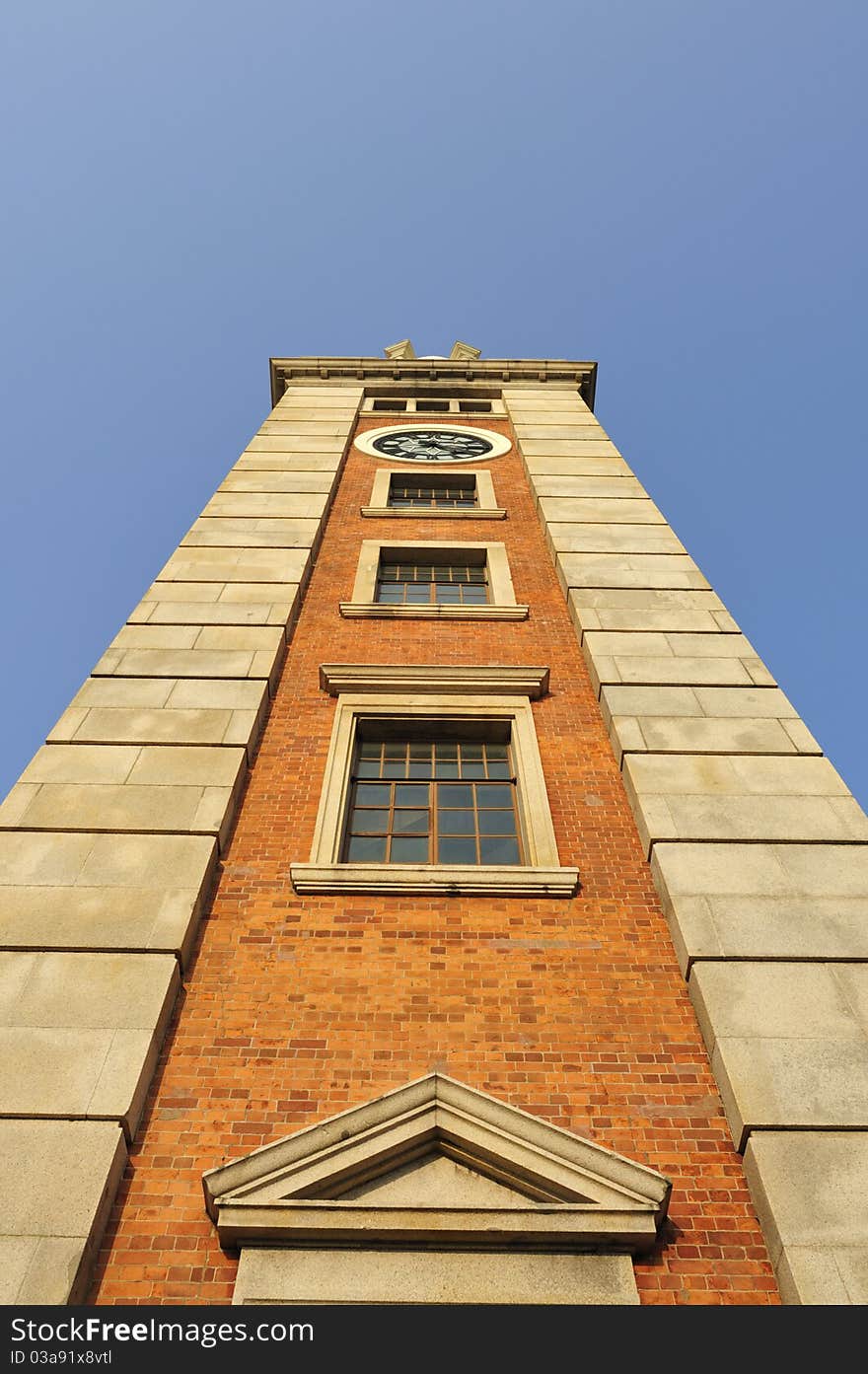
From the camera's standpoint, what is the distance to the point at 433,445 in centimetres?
2073

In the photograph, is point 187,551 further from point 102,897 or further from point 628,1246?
point 628,1246

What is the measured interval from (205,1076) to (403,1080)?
1.38 meters

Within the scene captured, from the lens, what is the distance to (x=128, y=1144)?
621cm

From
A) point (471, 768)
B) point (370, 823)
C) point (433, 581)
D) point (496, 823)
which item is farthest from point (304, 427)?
point (496, 823)

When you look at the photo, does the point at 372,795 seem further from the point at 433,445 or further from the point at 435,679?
the point at 433,445

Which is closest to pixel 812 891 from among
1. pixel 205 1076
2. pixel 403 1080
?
pixel 403 1080

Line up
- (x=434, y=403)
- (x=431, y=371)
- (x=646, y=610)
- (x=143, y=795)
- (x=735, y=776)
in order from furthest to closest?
(x=431, y=371) → (x=434, y=403) → (x=646, y=610) → (x=735, y=776) → (x=143, y=795)

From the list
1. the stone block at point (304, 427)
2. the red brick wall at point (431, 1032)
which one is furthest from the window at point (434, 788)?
the stone block at point (304, 427)

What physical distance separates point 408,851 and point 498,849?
0.86 meters

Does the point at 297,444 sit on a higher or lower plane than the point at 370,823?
higher

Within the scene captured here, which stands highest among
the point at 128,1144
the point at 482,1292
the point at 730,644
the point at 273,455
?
the point at 273,455

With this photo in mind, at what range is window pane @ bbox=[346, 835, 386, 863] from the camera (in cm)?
925
